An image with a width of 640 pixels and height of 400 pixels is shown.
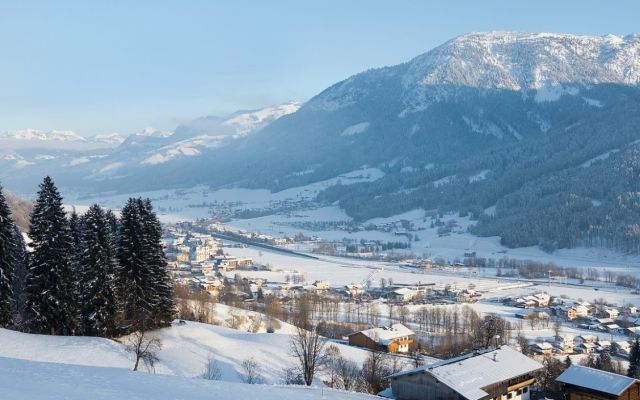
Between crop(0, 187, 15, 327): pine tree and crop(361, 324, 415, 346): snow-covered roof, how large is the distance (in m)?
28.1

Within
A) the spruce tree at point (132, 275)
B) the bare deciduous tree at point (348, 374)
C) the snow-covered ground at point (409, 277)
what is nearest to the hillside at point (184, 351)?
the spruce tree at point (132, 275)

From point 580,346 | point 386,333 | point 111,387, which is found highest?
point 111,387

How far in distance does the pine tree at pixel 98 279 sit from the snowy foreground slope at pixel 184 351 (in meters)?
1.71

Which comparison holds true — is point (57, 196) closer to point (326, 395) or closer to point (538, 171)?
point (326, 395)

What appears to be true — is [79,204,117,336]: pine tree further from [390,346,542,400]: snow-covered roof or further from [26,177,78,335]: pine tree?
[390,346,542,400]: snow-covered roof

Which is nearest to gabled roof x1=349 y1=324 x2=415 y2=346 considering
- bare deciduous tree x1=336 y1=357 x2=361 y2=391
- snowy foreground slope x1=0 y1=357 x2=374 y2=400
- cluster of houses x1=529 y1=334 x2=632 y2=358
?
bare deciduous tree x1=336 y1=357 x2=361 y2=391

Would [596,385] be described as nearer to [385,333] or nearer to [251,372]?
[251,372]

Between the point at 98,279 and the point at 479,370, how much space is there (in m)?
20.6

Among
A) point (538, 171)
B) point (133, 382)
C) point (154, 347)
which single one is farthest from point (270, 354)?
Result: point (538, 171)

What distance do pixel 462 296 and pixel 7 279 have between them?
208ft

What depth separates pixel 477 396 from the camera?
2694 cm

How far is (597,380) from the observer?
28.8m

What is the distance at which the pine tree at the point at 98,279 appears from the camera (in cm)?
3469

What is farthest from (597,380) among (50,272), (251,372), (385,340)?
(50,272)
